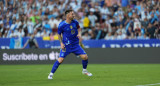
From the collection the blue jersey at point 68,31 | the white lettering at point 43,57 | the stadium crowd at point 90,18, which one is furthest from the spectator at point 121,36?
the blue jersey at point 68,31

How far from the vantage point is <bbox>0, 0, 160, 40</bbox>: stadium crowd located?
75.4 ft

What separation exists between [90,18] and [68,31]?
1305cm

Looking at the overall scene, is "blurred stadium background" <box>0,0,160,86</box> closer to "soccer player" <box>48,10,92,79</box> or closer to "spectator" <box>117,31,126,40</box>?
"spectator" <box>117,31,126,40</box>

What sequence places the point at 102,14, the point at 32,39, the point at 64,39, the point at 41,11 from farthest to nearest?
1. the point at 41,11
2. the point at 102,14
3. the point at 32,39
4. the point at 64,39

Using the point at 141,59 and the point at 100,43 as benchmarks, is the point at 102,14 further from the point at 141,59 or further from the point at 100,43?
the point at 141,59

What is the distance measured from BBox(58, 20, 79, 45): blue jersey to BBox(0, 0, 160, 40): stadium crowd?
11.0 m

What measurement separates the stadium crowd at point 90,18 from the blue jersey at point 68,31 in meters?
11.0

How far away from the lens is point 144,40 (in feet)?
72.1

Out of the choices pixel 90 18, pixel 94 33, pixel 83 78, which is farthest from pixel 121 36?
pixel 83 78

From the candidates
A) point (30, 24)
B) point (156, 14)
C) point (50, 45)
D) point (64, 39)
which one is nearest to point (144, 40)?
point (156, 14)

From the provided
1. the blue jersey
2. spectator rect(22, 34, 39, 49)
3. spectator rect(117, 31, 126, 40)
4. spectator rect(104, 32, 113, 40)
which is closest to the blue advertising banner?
spectator rect(22, 34, 39, 49)

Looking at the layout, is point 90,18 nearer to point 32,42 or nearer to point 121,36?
point 121,36

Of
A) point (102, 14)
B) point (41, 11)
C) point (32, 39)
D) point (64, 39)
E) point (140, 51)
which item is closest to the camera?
point (64, 39)

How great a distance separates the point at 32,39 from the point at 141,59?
7.36 m
